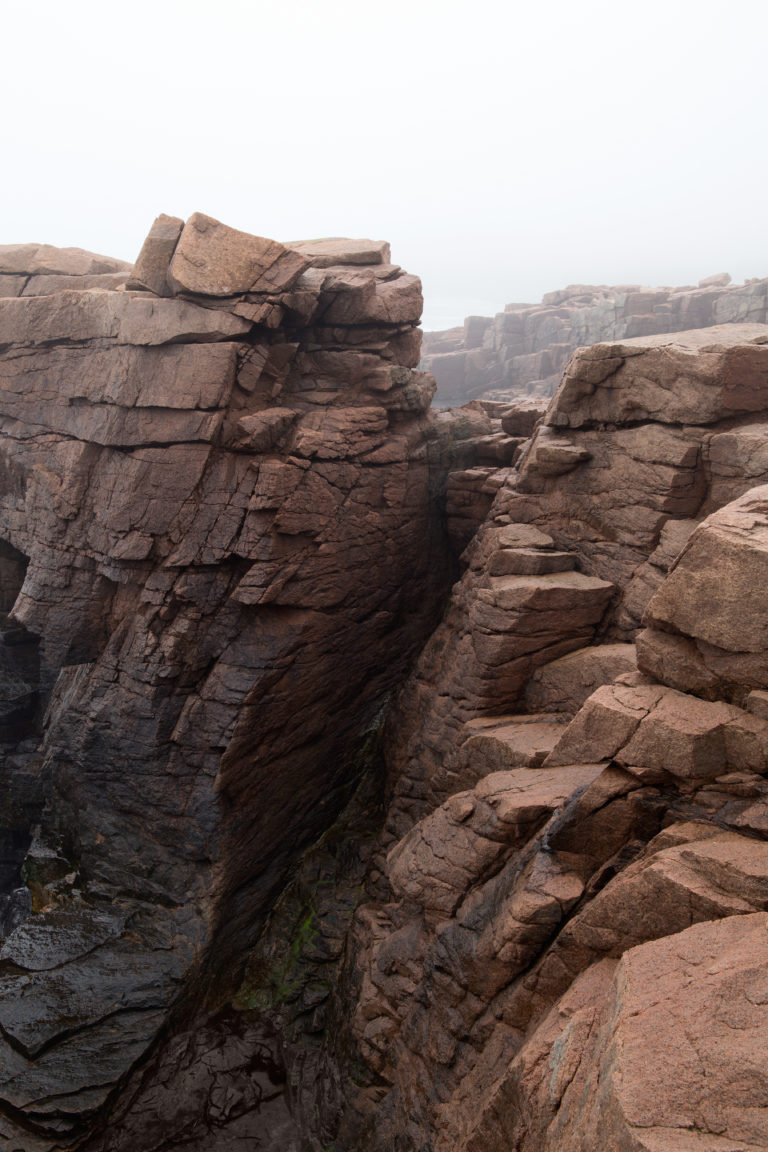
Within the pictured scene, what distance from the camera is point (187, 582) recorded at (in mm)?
19562

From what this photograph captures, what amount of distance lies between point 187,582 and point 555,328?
38.6 meters

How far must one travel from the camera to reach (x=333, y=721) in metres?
22.0

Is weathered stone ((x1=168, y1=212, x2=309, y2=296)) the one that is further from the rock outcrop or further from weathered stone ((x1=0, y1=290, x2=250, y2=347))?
the rock outcrop

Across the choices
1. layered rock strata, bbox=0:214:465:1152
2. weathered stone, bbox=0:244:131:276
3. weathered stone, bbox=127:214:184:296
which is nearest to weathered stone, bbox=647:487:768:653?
layered rock strata, bbox=0:214:465:1152

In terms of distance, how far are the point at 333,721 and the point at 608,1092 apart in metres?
14.8

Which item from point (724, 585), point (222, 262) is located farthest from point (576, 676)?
point (222, 262)

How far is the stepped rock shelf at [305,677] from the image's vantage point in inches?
538

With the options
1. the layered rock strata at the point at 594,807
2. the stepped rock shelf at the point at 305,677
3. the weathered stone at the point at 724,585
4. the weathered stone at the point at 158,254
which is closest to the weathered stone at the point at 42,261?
the stepped rock shelf at the point at 305,677

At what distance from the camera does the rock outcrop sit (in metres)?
42.2

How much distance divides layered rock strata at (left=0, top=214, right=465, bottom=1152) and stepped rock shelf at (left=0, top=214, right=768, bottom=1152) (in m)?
0.09

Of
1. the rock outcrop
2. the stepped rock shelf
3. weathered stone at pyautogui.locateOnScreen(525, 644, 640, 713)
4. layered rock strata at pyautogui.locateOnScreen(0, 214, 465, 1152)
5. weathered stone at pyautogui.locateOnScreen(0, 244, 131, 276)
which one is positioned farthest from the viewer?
the rock outcrop

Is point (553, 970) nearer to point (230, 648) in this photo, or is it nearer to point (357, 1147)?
point (357, 1147)

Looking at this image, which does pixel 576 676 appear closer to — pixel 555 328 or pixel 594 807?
pixel 594 807

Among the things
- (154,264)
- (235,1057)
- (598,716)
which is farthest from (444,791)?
(154,264)
